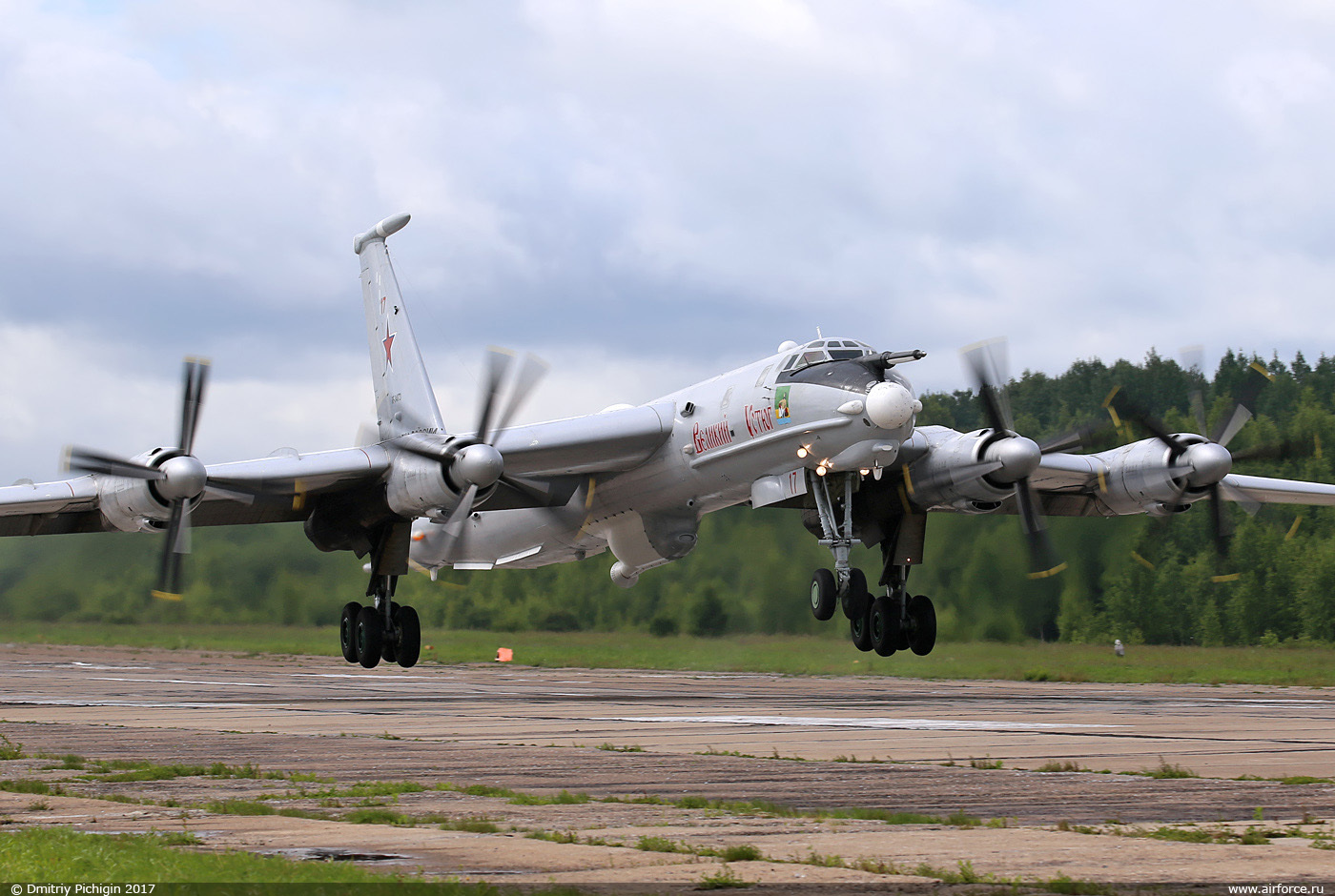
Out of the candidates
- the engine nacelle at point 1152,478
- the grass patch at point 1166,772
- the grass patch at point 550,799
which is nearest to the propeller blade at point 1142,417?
the engine nacelle at point 1152,478

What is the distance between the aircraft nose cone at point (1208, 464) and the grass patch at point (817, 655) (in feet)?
27.5

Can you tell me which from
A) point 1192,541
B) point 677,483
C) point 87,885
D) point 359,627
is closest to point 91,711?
point 359,627

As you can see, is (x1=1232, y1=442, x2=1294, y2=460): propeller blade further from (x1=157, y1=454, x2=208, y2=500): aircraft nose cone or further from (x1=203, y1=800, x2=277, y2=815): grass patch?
Answer: (x1=203, y1=800, x2=277, y2=815): grass patch

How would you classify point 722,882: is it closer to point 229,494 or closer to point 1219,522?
point 229,494

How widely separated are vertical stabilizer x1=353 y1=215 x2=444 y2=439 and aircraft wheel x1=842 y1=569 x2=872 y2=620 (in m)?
7.10

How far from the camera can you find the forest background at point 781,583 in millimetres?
28422

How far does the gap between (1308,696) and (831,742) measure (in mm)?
13217

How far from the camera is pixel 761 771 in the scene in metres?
10.7

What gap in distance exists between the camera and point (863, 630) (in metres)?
21.9

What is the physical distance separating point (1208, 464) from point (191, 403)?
14398 millimetres

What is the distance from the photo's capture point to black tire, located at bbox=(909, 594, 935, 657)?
21734mm

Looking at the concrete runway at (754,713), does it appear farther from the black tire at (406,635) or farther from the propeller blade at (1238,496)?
the propeller blade at (1238,496)

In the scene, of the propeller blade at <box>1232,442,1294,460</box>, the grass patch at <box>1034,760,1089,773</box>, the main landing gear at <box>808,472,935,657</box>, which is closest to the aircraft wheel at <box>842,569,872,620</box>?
the main landing gear at <box>808,472,935,657</box>

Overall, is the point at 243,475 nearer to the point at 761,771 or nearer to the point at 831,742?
the point at 831,742
